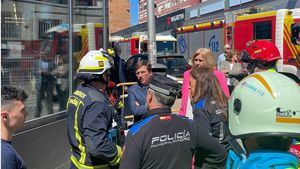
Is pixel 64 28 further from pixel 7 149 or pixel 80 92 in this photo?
pixel 7 149

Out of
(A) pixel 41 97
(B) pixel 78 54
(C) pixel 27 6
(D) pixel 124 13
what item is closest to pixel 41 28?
(C) pixel 27 6

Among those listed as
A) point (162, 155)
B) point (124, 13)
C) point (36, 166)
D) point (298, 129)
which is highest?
point (124, 13)

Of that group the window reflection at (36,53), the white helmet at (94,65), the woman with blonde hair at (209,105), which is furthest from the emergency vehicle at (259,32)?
the white helmet at (94,65)

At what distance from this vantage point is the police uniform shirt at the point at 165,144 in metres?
2.64

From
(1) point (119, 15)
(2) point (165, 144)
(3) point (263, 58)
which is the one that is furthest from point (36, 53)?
(1) point (119, 15)

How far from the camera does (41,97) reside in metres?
6.52

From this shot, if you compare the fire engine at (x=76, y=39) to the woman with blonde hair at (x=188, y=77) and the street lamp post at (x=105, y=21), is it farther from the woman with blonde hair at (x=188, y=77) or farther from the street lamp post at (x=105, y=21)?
the woman with blonde hair at (x=188, y=77)

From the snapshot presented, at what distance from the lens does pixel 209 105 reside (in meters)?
4.17

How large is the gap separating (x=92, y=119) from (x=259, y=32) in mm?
12815

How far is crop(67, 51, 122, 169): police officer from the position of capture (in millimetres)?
3522

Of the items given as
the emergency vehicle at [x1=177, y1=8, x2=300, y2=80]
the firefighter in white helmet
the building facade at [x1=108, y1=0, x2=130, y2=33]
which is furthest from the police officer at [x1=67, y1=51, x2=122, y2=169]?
the building facade at [x1=108, y1=0, x2=130, y2=33]

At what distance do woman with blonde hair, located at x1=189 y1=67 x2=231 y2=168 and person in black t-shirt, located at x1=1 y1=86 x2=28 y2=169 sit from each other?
66.8 inches

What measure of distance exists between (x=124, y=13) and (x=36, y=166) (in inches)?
2993

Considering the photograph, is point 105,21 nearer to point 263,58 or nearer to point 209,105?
point 263,58
